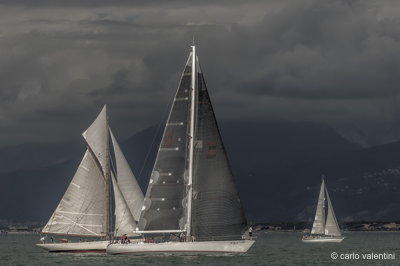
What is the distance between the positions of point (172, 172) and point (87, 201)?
27.5 m

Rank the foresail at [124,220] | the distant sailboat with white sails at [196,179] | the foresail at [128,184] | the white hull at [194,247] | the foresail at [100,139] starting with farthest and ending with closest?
the foresail at [100,139] → the foresail at [124,220] → the foresail at [128,184] → the distant sailboat with white sails at [196,179] → the white hull at [194,247]

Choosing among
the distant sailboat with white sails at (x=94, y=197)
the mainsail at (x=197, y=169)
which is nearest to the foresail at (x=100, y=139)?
the distant sailboat with white sails at (x=94, y=197)

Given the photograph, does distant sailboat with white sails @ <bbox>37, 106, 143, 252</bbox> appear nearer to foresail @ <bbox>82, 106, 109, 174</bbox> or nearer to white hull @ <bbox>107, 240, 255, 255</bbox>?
foresail @ <bbox>82, 106, 109, 174</bbox>

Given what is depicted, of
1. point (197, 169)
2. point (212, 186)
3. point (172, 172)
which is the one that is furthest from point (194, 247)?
point (172, 172)

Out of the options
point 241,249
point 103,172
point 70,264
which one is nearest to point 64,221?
point 103,172

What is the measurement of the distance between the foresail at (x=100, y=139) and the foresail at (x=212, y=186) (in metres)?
27.5

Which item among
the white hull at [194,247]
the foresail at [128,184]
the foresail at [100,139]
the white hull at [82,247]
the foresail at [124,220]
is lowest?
the white hull at [194,247]

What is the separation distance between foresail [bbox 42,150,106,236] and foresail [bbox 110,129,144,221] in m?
3.66

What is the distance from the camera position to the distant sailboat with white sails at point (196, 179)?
106 m

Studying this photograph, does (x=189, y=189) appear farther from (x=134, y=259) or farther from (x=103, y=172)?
(x=103, y=172)

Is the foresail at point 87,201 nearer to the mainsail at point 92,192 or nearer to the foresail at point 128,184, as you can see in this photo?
the mainsail at point 92,192

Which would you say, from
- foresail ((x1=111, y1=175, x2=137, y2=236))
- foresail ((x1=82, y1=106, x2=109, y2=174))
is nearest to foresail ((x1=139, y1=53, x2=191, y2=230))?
foresail ((x1=111, y1=175, x2=137, y2=236))

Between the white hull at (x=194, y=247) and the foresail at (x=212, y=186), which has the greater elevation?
the foresail at (x=212, y=186)

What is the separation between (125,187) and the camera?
129875mm
